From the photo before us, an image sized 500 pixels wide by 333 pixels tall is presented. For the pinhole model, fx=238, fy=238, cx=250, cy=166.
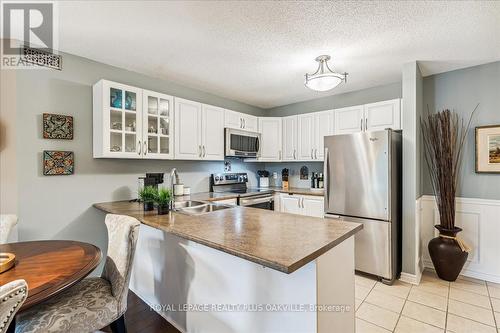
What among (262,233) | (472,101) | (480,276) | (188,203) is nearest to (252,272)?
(262,233)

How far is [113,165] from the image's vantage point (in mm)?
2727

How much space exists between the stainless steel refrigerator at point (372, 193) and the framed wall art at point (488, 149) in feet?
2.68

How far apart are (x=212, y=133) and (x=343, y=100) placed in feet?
7.02

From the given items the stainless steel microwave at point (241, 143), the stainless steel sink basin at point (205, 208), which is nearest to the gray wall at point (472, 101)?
the stainless steel microwave at point (241, 143)

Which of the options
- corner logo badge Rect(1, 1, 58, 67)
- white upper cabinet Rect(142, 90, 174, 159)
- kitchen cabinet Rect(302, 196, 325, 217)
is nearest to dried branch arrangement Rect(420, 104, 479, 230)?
kitchen cabinet Rect(302, 196, 325, 217)

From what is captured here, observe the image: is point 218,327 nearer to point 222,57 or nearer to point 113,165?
point 113,165

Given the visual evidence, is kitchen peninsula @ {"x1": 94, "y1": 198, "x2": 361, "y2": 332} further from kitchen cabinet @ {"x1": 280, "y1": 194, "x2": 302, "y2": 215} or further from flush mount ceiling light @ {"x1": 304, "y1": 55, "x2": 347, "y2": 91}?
kitchen cabinet @ {"x1": 280, "y1": 194, "x2": 302, "y2": 215}

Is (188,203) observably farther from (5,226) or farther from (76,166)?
(5,226)

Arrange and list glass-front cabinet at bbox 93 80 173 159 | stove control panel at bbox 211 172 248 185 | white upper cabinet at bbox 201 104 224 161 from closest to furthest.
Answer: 1. glass-front cabinet at bbox 93 80 173 159
2. white upper cabinet at bbox 201 104 224 161
3. stove control panel at bbox 211 172 248 185

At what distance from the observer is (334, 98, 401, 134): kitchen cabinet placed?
119 inches

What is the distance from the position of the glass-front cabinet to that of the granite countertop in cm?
77

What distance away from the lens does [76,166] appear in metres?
2.45

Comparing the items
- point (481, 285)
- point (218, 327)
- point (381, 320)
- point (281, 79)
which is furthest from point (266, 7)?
point (481, 285)

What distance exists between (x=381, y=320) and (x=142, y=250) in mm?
2193
